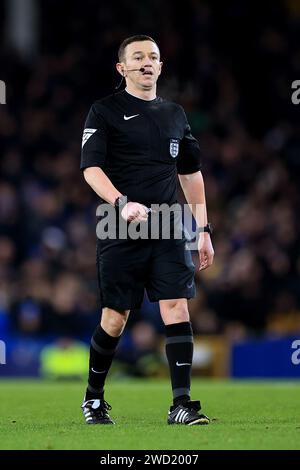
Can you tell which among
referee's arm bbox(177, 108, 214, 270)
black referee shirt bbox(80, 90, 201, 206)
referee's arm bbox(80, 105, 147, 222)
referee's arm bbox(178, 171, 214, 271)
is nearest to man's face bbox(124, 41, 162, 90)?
black referee shirt bbox(80, 90, 201, 206)

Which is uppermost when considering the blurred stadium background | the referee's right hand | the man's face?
the blurred stadium background

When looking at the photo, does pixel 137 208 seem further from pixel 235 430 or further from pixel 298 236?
pixel 298 236

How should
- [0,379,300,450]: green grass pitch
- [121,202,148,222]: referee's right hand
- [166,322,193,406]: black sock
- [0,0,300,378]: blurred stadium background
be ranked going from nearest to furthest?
[0,379,300,450]: green grass pitch → [121,202,148,222]: referee's right hand → [166,322,193,406]: black sock → [0,0,300,378]: blurred stadium background

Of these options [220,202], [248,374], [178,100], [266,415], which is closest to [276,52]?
[178,100]

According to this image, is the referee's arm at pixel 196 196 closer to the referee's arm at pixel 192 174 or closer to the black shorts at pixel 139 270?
the referee's arm at pixel 192 174

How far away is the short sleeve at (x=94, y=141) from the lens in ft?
24.0

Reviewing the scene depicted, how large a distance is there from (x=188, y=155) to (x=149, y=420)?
64.4 inches

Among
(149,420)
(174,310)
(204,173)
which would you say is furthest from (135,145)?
(204,173)

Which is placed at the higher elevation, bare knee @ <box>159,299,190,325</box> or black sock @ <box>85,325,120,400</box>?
bare knee @ <box>159,299,190,325</box>

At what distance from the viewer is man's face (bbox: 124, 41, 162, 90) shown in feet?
24.2

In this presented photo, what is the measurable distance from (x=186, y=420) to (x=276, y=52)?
504 inches

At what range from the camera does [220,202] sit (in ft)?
58.1

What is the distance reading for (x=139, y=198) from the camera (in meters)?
7.41

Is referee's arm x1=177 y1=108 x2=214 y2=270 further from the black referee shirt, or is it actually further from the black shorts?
the black shorts
